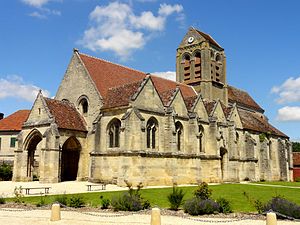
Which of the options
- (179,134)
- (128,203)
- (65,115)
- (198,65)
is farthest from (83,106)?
(128,203)

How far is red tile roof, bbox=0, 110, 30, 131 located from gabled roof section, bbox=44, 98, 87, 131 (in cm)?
1503

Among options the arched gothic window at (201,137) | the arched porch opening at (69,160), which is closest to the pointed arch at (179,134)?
Result: the arched gothic window at (201,137)

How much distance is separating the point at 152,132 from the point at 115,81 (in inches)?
312

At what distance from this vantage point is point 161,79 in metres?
38.3

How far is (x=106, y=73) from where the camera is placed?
33.9 m

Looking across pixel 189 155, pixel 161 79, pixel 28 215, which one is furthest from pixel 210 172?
pixel 28 215

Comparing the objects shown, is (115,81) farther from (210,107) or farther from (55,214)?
(55,214)

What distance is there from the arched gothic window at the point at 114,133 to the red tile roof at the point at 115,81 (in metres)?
1.52

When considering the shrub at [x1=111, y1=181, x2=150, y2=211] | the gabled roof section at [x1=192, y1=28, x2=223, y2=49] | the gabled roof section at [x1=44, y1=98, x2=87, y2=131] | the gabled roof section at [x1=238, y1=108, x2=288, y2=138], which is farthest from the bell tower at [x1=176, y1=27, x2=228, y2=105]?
the shrub at [x1=111, y1=181, x2=150, y2=211]

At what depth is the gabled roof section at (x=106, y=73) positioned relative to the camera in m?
32.0

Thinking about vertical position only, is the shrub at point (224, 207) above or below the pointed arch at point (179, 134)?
below

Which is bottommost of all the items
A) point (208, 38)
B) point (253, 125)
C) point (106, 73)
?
point (253, 125)

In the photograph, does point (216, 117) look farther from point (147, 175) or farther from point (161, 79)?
point (147, 175)

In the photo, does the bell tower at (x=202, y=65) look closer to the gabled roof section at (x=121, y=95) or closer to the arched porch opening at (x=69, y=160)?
the gabled roof section at (x=121, y=95)
